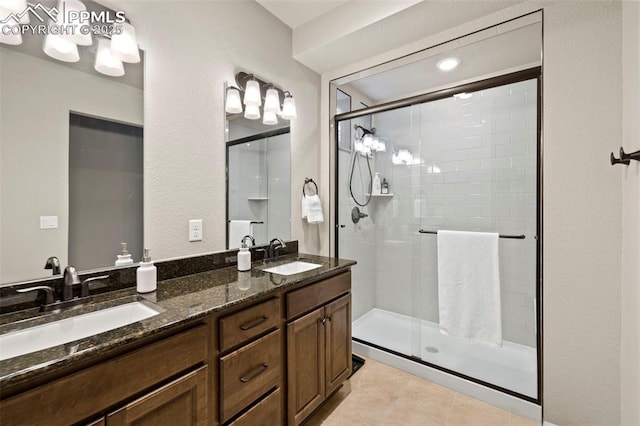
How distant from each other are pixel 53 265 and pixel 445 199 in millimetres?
2844

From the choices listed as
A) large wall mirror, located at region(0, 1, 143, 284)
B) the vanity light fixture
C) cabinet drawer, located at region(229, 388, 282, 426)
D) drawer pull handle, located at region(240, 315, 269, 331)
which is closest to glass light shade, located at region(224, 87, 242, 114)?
the vanity light fixture

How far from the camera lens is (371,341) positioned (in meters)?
2.55

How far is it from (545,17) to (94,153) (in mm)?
2487

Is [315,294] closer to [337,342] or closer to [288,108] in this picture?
[337,342]

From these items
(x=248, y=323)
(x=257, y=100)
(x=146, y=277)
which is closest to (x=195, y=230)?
(x=146, y=277)

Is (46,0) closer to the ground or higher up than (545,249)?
higher up

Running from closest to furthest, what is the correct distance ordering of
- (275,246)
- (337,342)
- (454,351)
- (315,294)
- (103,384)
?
1. (103,384)
2. (315,294)
3. (337,342)
4. (275,246)
5. (454,351)

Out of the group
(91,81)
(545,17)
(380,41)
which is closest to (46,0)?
(91,81)

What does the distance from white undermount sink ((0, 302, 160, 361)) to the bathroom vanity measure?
0.06 metres

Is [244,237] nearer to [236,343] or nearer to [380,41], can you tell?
[236,343]

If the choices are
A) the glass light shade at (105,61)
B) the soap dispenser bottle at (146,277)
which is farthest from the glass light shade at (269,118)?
the soap dispenser bottle at (146,277)

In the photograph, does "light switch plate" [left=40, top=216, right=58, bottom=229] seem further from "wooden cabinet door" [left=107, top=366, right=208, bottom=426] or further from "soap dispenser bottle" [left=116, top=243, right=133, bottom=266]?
"wooden cabinet door" [left=107, top=366, right=208, bottom=426]

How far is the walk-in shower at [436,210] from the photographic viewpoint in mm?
2303

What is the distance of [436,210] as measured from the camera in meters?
2.79
